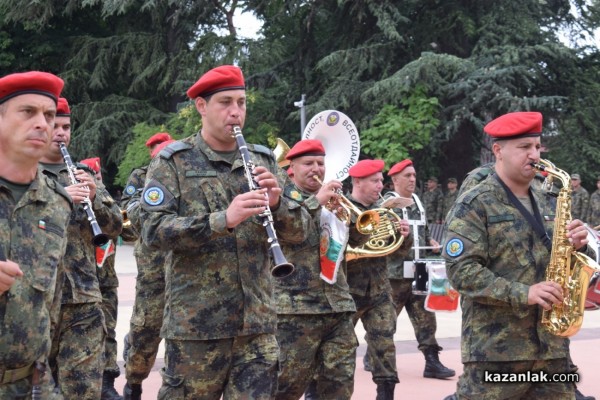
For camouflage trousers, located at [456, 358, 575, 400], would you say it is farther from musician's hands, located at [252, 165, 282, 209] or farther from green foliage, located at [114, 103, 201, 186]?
green foliage, located at [114, 103, 201, 186]

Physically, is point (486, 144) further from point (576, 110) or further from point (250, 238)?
point (250, 238)

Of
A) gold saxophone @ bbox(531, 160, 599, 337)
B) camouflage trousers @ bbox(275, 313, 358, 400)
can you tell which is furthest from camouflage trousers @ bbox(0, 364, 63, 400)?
camouflage trousers @ bbox(275, 313, 358, 400)

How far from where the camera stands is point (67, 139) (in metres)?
7.28

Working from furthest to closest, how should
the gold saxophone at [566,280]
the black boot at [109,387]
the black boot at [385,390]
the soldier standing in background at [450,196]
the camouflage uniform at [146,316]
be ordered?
the soldier standing in background at [450,196] < the black boot at [109,387] < the black boot at [385,390] < the camouflage uniform at [146,316] < the gold saxophone at [566,280]

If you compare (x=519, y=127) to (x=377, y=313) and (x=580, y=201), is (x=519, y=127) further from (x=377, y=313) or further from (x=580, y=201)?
(x=580, y=201)

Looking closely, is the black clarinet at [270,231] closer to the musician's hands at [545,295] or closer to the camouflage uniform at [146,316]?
the musician's hands at [545,295]

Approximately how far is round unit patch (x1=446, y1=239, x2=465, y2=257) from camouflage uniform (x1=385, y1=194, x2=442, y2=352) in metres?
4.52

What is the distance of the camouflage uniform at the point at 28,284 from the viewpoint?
407 cm

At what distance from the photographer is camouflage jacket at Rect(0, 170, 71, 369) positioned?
4.07 m

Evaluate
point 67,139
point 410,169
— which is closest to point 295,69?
point 410,169

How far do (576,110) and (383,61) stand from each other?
5.21 m

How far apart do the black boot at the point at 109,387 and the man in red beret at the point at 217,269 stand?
3.58m

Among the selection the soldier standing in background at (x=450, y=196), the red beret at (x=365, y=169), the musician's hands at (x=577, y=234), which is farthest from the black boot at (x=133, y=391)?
the soldier standing in background at (x=450, y=196)

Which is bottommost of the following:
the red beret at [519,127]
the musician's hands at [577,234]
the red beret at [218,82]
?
the musician's hands at [577,234]
